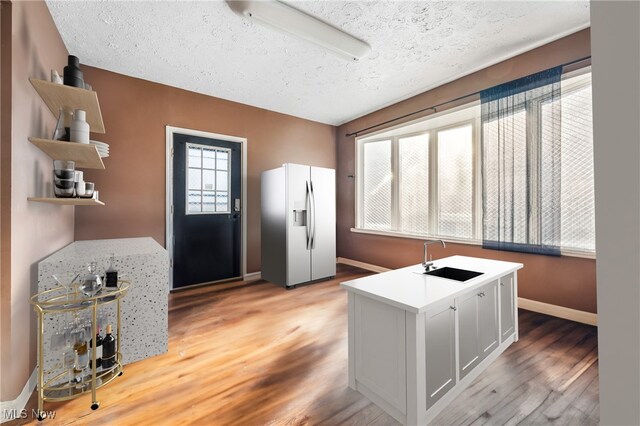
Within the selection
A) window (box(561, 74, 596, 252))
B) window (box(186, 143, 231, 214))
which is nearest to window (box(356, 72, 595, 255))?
window (box(561, 74, 596, 252))

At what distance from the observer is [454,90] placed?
3.64 m

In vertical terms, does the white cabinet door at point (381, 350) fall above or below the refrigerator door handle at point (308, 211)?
below

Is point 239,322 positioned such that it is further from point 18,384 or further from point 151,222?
point 151,222

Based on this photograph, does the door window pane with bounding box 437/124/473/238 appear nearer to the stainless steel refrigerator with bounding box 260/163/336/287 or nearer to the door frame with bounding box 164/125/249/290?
the stainless steel refrigerator with bounding box 260/163/336/287

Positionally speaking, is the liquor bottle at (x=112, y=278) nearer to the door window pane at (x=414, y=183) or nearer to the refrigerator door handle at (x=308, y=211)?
the refrigerator door handle at (x=308, y=211)

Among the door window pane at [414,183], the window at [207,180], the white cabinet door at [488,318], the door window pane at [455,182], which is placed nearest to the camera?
the white cabinet door at [488,318]

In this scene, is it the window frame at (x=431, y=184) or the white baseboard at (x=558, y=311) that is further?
the window frame at (x=431, y=184)

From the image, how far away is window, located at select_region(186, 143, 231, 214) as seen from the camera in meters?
3.95

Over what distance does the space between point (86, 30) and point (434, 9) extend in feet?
10.2

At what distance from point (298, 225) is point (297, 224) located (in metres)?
0.02

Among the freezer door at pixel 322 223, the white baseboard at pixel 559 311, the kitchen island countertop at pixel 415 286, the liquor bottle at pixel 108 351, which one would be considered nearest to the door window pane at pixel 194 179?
the freezer door at pixel 322 223

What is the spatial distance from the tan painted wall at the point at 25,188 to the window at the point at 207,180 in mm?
1705

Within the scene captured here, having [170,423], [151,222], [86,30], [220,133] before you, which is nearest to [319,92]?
[220,133]

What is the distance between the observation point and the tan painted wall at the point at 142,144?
3305mm
